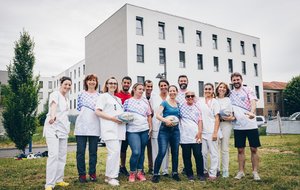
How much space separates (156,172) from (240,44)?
107 feet

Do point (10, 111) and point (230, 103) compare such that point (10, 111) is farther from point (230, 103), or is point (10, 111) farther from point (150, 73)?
point (150, 73)

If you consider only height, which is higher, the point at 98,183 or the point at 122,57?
the point at 122,57

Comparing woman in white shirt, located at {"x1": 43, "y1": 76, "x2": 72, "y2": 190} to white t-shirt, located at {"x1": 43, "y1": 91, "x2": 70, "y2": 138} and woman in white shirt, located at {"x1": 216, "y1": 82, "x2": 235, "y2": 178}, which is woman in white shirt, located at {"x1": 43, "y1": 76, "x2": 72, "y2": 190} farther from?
woman in white shirt, located at {"x1": 216, "y1": 82, "x2": 235, "y2": 178}

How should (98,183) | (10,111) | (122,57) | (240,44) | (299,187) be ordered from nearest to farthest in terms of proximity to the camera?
(299,187) → (98,183) → (10,111) → (122,57) → (240,44)

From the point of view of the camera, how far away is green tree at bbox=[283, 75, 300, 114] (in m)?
43.6

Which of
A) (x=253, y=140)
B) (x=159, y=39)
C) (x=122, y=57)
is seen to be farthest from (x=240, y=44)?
(x=253, y=140)

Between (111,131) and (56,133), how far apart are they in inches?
40.0

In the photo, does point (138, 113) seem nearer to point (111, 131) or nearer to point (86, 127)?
point (111, 131)

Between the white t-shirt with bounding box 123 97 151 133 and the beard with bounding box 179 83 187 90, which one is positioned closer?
the white t-shirt with bounding box 123 97 151 133

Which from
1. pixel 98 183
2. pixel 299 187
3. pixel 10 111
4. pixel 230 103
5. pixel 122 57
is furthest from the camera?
pixel 122 57

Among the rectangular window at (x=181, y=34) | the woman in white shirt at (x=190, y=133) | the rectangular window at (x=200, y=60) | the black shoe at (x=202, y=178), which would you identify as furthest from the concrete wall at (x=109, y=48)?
the black shoe at (x=202, y=178)

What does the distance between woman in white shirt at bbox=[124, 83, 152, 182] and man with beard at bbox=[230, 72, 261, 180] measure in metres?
1.88

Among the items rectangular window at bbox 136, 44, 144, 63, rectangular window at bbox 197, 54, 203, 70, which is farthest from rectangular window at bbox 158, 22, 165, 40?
rectangular window at bbox 197, 54, 203, 70

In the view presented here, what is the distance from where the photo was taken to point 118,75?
26.1 m
